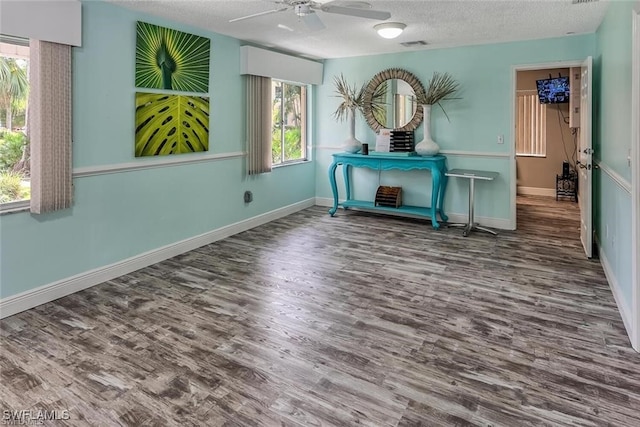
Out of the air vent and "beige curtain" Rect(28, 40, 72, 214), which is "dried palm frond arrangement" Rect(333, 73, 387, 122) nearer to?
the air vent

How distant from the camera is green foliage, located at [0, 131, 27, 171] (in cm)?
307

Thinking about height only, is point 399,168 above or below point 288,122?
below

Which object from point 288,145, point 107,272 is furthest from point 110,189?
point 288,145

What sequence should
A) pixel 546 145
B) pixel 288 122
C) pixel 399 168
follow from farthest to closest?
pixel 546 145
pixel 288 122
pixel 399 168

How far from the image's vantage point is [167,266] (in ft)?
13.6

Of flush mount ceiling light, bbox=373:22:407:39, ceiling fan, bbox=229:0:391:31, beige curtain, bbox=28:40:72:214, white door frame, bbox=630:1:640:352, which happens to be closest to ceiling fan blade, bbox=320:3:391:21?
ceiling fan, bbox=229:0:391:31

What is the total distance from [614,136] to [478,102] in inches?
93.2

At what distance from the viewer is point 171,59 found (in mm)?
4176

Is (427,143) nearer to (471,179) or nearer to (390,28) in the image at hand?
(471,179)

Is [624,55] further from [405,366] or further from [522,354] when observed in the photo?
[405,366]

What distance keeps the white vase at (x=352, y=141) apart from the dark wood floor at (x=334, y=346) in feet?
7.71

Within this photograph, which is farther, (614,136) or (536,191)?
(536,191)

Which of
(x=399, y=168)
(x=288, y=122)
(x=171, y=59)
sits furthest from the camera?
(x=288, y=122)

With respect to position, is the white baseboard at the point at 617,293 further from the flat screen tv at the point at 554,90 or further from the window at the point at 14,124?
the window at the point at 14,124
